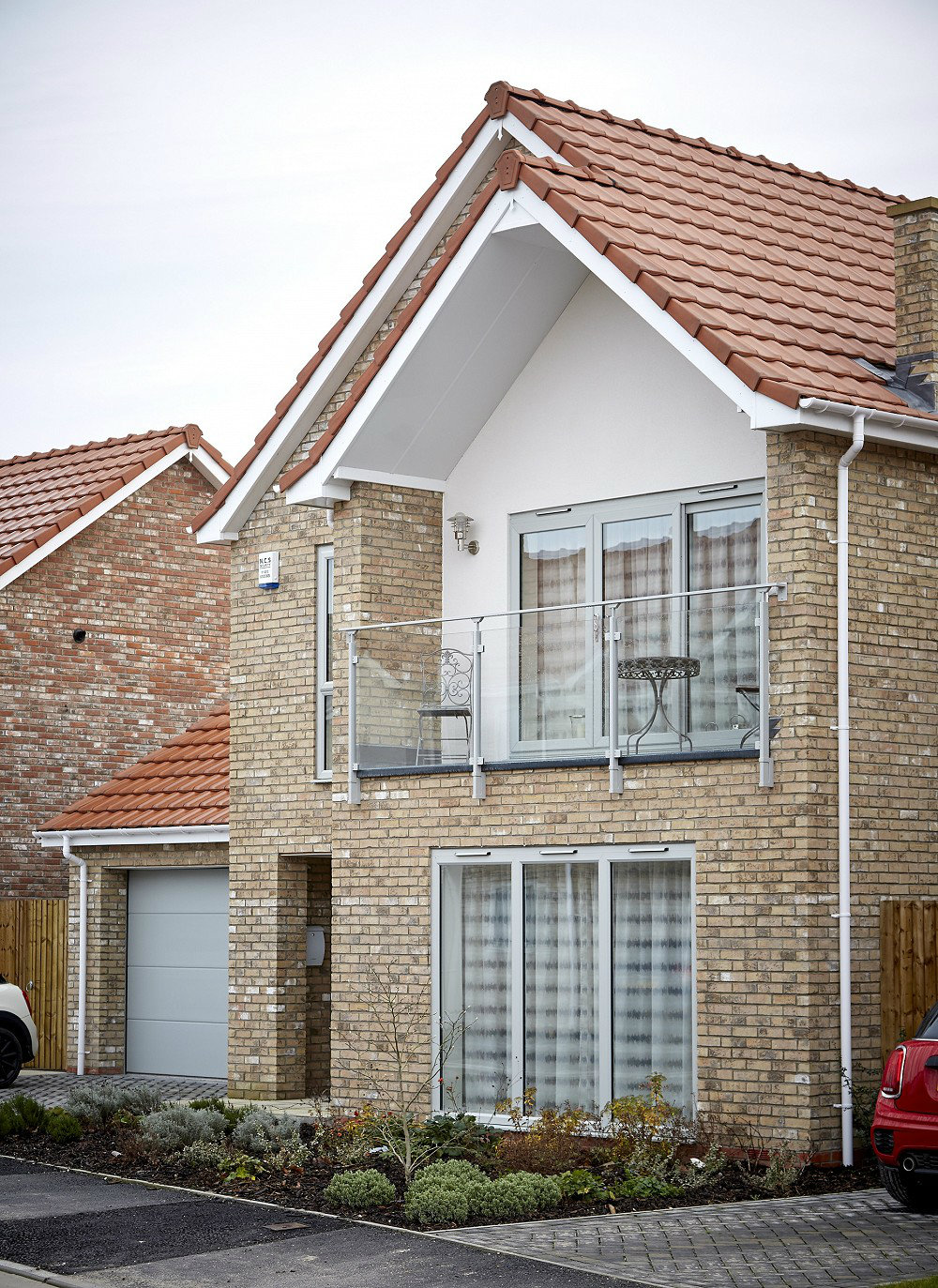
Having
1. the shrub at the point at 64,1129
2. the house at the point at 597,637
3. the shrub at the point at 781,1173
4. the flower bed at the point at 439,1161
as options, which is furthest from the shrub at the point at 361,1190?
the shrub at the point at 64,1129

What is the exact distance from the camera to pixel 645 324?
15.6 meters

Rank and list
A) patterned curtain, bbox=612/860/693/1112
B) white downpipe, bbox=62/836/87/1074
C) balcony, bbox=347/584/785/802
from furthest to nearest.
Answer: white downpipe, bbox=62/836/87/1074
patterned curtain, bbox=612/860/693/1112
balcony, bbox=347/584/785/802

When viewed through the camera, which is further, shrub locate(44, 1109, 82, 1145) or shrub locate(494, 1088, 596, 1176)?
shrub locate(44, 1109, 82, 1145)

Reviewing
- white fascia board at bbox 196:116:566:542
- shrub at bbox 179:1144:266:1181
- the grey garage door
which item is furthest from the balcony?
the grey garage door

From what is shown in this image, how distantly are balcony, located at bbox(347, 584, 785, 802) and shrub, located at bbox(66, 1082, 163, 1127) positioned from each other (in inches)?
125

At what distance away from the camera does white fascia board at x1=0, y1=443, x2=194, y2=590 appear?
79.5 feet

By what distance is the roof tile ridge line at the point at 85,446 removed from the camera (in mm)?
26797

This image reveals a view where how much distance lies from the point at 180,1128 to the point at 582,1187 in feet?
11.8

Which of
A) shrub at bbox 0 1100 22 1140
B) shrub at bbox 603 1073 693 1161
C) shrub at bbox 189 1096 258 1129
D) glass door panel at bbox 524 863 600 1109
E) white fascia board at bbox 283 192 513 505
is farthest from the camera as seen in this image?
shrub at bbox 0 1100 22 1140

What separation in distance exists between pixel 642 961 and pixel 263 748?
5.65 metres

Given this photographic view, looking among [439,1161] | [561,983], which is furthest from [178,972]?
[439,1161]

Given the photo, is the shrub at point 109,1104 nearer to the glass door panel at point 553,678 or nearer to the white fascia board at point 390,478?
the glass door panel at point 553,678

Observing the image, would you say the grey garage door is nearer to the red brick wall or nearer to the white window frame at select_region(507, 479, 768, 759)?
the red brick wall

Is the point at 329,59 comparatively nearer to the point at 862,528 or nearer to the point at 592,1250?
the point at 862,528
